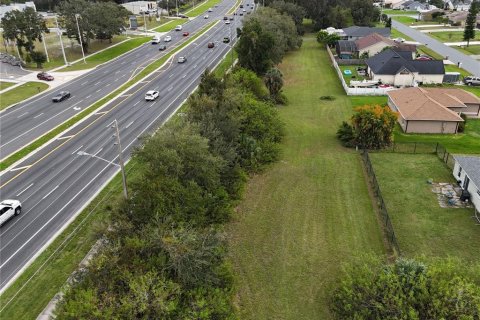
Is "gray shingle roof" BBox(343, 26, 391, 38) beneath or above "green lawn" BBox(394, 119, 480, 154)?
above

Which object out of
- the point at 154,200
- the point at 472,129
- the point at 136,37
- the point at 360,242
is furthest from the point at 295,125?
the point at 136,37


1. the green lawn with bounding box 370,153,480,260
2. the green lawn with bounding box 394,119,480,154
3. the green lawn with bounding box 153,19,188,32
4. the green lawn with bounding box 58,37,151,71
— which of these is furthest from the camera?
the green lawn with bounding box 153,19,188,32

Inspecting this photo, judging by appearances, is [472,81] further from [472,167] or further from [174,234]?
[174,234]

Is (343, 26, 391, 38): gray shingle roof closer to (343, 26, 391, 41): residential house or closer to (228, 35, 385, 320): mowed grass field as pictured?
(343, 26, 391, 41): residential house

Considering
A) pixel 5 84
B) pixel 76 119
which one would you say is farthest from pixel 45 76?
pixel 76 119

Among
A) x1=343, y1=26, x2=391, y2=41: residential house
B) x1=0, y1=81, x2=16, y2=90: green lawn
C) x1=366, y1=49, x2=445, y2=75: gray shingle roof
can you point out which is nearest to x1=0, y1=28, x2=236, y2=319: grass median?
x1=0, y1=81, x2=16, y2=90: green lawn

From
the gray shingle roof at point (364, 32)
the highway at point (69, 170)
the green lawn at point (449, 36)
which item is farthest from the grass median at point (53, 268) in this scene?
the green lawn at point (449, 36)

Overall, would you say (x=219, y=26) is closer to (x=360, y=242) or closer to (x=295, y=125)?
(x=295, y=125)
